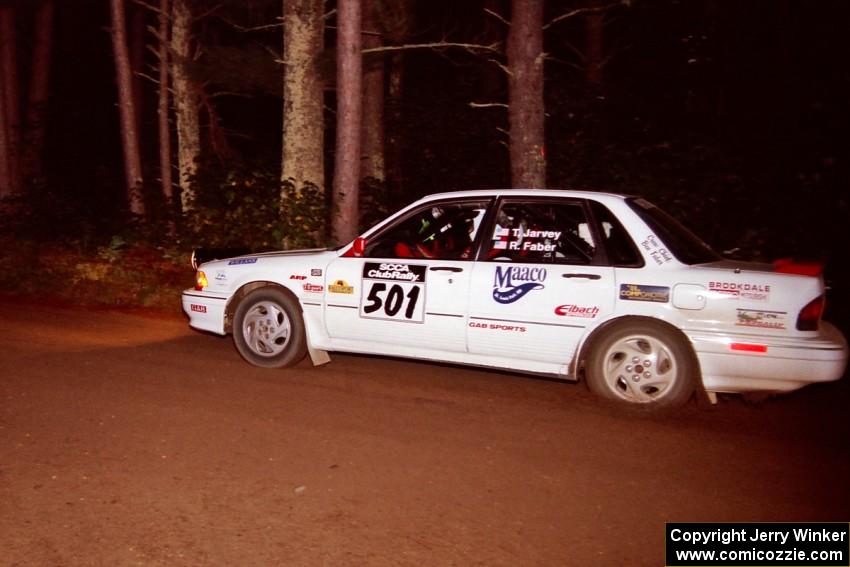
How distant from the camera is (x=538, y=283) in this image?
6.42m

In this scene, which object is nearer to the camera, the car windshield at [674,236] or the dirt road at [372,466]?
the dirt road at [372,466]

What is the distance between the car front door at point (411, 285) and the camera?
6.69 metres

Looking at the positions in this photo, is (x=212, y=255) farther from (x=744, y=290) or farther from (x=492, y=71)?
(x=492, y=71)

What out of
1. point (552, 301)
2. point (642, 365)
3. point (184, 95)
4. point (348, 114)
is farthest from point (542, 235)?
point (184, 95)

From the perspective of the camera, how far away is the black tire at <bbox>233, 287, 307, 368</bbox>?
7.34 meters

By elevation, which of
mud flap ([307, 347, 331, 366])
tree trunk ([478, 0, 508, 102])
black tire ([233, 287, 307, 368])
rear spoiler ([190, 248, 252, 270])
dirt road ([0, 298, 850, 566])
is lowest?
dirt road ([0, 298, 850, 566])

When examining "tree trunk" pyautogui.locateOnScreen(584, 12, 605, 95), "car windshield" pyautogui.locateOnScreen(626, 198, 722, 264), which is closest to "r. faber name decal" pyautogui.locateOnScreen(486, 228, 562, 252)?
"car windshield" pyautogui.locateOnScreen(626, 198, 722, 264)

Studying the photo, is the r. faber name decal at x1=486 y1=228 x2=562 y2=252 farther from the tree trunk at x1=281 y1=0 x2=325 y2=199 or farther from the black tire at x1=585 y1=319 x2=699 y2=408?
the tree trunk at x1=281 y1=0 x2=325 y2=199

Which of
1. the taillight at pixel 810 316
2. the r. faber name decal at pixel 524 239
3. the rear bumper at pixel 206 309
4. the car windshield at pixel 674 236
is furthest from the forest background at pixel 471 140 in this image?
the r. faber name decal at pixel 524 239

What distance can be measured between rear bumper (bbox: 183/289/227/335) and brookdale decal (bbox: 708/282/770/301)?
4.31m

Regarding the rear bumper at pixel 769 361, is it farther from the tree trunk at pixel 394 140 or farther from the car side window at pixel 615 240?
the tree trunk at pixel 394 140

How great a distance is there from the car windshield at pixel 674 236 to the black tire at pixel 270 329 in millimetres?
3028

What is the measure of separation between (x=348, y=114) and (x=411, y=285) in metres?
5.54

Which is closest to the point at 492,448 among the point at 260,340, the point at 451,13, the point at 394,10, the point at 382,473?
the point at 382,473
